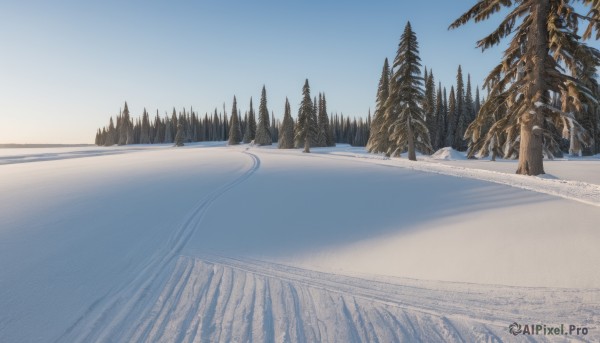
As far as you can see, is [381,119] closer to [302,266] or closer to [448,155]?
[448,155]

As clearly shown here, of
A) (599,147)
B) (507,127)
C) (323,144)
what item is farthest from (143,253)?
(323,144)

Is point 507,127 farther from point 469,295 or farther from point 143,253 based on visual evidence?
point 143,253

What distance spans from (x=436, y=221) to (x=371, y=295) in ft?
12.3

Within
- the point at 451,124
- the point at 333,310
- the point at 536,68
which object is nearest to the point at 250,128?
the point at 451,124

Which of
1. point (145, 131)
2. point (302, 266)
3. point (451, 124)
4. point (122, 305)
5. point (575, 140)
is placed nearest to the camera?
point (122, 305)

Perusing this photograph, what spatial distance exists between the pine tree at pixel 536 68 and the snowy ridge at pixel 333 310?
10812 millimetres

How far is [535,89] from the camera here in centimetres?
1212

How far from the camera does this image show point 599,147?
43.0 metres

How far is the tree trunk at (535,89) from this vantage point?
12.0 meters

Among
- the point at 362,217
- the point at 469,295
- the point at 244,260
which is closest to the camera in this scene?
the point at 469,295

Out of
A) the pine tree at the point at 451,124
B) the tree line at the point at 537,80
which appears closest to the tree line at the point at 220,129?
the pine tree at the point at 451,124

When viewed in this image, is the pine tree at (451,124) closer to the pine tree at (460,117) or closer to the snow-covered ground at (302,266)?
the pine tree at (460,117)

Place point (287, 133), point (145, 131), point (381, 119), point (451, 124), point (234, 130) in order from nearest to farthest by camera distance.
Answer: point (381, 119)
point (451, 124)
point (287, 133)
point (234, 130)
point (145, 131)

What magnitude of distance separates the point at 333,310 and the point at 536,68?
44.6 ft
